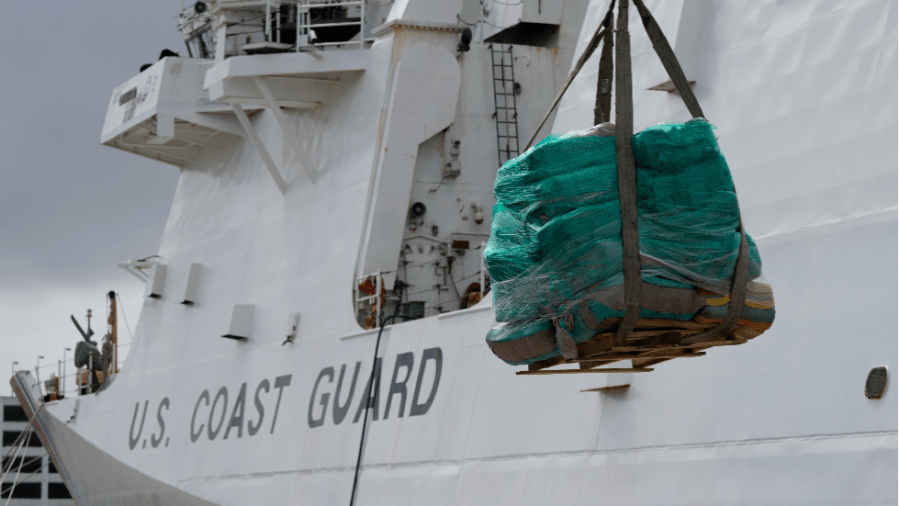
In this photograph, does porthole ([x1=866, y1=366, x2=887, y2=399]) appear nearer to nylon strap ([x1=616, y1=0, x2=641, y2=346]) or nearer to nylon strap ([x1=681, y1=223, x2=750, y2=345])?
nylon strap ([x1=681, y1=223, x2=750, y2=345])

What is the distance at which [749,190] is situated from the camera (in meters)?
7.57

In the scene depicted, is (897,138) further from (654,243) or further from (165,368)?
(165,368)

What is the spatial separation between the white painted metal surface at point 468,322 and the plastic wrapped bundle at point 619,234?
5.08 ft

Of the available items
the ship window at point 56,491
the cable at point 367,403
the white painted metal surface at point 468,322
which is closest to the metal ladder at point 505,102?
the white painted metal surface at point 468,322

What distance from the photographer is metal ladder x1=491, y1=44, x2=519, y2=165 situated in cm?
1290

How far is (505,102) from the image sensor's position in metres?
13.0

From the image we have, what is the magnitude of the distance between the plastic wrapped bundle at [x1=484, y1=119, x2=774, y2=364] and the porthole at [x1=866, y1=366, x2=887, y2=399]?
1335mm

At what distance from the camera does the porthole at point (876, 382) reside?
6469mm

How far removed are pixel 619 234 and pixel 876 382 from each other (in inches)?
86.0

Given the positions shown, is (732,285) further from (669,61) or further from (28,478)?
(28,478)

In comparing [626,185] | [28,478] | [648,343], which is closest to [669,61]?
[626,185]

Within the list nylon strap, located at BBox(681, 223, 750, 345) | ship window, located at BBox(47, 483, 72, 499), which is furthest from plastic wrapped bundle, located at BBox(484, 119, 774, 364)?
A: ship window, located at BBox(47, 483, 72, 499)

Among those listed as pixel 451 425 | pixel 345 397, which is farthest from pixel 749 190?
pixel 345 397

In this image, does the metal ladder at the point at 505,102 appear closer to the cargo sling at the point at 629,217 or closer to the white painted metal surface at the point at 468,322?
the white painted metal surface at the point at 468,322
